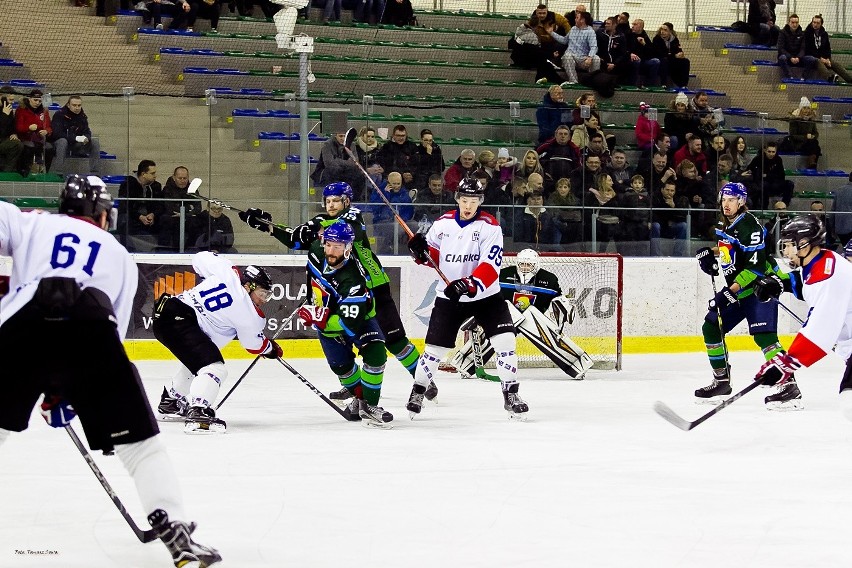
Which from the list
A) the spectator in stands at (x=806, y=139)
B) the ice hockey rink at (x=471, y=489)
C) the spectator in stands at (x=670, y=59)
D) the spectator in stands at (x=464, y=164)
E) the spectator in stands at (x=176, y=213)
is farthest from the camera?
the spectator in stands at (x=670, y=59)

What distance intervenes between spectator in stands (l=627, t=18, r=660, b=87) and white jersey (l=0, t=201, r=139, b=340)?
11.2 meters

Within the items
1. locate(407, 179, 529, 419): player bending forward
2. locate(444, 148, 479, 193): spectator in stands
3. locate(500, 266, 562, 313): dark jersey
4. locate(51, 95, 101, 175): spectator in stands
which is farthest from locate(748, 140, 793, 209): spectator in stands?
locate(51, 95, 101, 175): spectator in stands

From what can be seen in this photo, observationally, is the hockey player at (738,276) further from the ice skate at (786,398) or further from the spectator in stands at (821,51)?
the spectator in stands at (821,51)

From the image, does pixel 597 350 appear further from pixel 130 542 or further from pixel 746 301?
pixel 130 542

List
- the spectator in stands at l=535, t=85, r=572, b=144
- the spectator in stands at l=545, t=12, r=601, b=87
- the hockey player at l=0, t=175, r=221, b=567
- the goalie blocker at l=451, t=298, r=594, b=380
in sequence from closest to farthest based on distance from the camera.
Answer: the hockey player at l=0, t=175, r=221, b=567 → the goalie blocker at l=451, t=298, r=594, b=380 → the spectator in stands at l=535, t=85, r=572, b=144 → the spectator in stands at l=545, t=12, r=601, b=87

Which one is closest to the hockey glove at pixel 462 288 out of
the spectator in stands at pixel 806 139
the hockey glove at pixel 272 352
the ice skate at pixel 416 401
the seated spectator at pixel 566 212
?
the ice skate at pixel 416 401

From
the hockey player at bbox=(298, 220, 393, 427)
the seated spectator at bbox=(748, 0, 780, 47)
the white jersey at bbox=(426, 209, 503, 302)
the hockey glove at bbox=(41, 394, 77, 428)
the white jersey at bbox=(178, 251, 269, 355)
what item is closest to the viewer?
the hockey glove at bbox=(41, 394, 77, 428)

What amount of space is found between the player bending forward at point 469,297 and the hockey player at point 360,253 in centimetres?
45

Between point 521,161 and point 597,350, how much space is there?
1.62 metres

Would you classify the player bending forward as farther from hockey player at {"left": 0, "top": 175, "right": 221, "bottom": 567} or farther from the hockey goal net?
hockey player at {"left": 0, "top": 175, "right": 221, "bottom": 567}

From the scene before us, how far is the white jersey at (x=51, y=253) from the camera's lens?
137 inches

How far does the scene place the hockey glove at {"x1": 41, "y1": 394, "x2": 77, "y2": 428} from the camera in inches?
140

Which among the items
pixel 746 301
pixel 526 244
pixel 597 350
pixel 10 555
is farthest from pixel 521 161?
pixel 10 555

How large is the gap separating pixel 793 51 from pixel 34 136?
9.23 m
